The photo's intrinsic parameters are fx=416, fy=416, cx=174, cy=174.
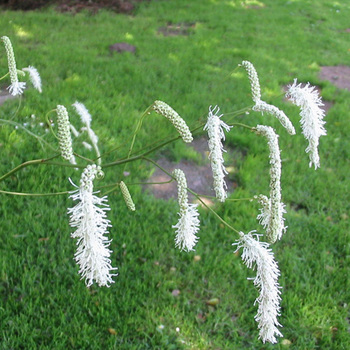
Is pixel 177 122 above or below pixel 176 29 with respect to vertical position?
above

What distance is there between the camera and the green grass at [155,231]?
229 cm

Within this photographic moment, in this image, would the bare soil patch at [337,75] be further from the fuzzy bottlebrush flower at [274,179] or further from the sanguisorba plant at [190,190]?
the fuzzy bottlebrush flower at [274,179]

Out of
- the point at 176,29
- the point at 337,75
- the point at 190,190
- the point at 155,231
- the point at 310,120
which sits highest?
the point at 310,120

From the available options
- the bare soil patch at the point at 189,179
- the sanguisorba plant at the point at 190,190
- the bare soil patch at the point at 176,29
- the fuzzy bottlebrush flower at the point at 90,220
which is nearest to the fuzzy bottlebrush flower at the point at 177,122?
the sanguisorba plant at the point at 190,190

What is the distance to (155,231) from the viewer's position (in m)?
2.87

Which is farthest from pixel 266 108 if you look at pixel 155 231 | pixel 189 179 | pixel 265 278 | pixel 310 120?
pixel 189 179

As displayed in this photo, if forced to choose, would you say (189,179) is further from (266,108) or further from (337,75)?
(337,75)

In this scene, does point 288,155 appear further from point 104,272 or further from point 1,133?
point 104,272

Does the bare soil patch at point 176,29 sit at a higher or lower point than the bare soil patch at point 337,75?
higher

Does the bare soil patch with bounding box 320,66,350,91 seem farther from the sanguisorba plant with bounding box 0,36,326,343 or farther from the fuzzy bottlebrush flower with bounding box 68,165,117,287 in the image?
the fuzzy bottlebrush flower with bounding box 68,165,117,287

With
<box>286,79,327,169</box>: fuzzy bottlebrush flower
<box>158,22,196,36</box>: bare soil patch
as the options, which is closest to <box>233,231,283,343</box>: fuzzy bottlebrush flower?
<box>286,79,327,169</box>: fuzzy bottlebrush flower

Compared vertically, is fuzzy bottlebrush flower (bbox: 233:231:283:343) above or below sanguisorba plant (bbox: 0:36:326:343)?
below

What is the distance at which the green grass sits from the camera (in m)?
2.29

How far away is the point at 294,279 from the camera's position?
106 inches
